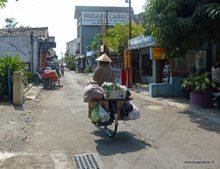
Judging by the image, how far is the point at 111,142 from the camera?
5777 mm

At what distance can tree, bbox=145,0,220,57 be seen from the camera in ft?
29.6

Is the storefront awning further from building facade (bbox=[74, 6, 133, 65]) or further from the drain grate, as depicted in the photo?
building facade (bbox=[74, 6, 133, 65])

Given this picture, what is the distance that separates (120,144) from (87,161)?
1.14m

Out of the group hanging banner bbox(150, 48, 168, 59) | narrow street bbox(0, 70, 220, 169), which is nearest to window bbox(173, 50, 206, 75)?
hanging banner bbox(150, 48, 168, 59)

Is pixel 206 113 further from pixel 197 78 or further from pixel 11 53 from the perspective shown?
pixel 11 53

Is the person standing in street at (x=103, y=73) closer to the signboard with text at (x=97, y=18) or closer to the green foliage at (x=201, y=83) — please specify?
the green foliage at (x=201, y=83)

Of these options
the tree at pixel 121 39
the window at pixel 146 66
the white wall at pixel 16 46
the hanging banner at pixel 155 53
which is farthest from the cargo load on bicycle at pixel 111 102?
the white wall at pixel 16 46

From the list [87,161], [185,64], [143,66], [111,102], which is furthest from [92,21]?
[87,161]

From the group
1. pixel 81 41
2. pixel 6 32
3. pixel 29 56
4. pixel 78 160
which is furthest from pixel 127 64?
pixel 81 41

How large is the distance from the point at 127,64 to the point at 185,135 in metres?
11.8

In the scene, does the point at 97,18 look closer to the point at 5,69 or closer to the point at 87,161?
the point at 5,69

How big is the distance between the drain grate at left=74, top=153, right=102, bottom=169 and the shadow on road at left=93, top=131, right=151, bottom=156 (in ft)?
0.92

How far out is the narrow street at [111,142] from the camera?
4559 millimetres

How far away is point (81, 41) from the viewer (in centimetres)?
5962
